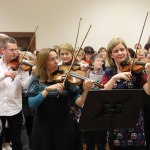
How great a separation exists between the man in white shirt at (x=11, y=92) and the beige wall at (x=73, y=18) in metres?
3.92

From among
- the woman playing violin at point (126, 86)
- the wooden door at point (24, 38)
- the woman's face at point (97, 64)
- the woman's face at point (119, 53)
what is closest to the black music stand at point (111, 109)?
the woman playing violin at point (126, 86)

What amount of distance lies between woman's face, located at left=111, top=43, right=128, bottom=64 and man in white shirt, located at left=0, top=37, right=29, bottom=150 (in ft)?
3.12

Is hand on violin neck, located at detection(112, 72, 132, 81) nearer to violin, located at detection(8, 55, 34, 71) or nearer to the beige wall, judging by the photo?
violin, located at detection(8, 55, 34, 71)

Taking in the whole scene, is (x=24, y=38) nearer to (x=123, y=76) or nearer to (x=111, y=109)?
(x=123, y=76)

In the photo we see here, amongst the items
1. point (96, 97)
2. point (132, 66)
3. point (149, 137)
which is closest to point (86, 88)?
point (96, 97)

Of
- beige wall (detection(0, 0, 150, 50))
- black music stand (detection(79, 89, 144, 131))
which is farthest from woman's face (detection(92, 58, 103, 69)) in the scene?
beige wall (detection(0, 0, 150, 50))

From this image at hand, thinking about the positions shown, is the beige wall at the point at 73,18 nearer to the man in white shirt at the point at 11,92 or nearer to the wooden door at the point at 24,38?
the wooden door at the point at 24,38

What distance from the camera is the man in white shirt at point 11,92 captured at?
2818mm

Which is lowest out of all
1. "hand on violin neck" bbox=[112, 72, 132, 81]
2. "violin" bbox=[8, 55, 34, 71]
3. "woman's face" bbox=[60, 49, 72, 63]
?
"hand on violin neck" bbox=[112, 72, 132, 81]

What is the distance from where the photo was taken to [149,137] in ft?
10.7

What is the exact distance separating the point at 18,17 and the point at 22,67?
400 centimetres

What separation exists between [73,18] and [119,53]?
4.81 meters

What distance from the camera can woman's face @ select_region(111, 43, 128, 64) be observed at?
2.24 metres

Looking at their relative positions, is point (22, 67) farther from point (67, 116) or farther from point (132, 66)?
point (132, 66)
